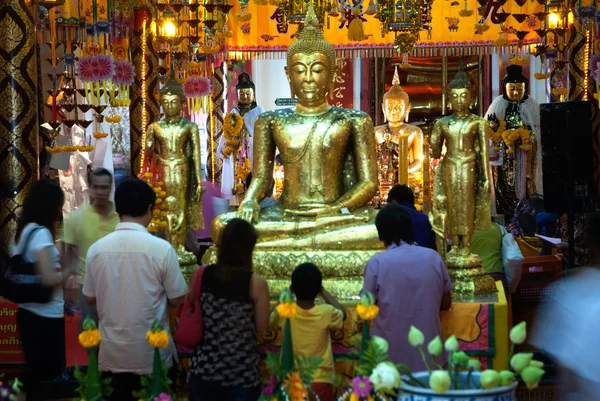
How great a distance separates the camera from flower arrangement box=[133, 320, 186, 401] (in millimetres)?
3928

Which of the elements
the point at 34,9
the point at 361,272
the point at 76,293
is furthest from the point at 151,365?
the point at 34,9

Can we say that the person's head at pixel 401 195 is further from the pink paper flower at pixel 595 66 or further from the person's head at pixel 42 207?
the pink paper flower at pixel 595 66

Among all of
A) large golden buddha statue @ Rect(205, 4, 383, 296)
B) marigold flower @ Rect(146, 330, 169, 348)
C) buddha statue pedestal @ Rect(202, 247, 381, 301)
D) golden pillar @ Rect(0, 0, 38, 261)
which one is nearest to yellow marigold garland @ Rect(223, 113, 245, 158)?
golden pillar @ Rect(0, 0, 38, 261)

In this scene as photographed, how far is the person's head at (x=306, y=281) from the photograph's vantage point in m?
4.51

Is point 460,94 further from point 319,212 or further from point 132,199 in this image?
point 132,199

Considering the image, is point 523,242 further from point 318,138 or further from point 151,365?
point 151,365

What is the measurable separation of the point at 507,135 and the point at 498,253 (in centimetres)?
493

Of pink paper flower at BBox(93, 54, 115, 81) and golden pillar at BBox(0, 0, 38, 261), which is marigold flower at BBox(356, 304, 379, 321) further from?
pink paper flower at BBox(93, 54, 115, 81)

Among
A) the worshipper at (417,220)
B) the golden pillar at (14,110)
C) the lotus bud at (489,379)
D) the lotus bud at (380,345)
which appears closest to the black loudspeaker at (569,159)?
the worshipper at (417,220)

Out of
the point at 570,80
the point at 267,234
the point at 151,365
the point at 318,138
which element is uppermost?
the point at 570,80

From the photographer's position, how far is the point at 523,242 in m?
8.98

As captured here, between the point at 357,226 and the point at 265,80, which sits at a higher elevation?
the point at 265,80

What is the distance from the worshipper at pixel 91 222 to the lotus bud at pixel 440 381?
2.71 m

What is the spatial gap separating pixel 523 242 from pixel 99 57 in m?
3.80
